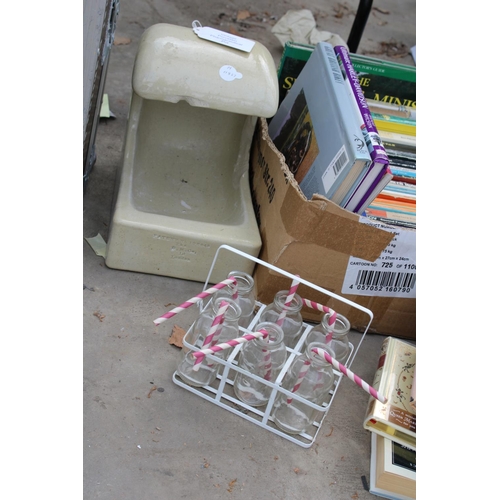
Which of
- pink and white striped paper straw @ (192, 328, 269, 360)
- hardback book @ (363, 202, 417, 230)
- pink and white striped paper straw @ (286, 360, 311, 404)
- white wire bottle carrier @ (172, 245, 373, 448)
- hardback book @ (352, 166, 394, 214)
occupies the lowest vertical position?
white wire bottle carrier @ (172, 245, 373, 448)

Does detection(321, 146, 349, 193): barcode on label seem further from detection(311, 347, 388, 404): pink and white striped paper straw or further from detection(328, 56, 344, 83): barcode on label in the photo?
detection(311, 347, 388, 404): pink and white striped paper straw

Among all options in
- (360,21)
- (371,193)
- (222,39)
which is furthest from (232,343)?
(360,21)

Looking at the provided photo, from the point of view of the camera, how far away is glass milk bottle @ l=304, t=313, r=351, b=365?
1.51m

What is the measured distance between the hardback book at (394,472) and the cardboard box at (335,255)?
1.44 ft

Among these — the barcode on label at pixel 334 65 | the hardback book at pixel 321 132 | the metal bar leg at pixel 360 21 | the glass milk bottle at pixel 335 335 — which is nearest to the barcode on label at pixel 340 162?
the hardback book at pixel 321 132

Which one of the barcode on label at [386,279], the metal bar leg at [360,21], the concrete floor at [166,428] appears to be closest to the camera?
the concrete floor at [166,428]

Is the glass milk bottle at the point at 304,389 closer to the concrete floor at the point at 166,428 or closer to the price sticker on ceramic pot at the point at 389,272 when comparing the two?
the concrete floor at the point at 166,428

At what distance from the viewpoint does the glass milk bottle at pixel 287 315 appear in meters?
1.58

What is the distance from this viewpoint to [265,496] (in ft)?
4.61

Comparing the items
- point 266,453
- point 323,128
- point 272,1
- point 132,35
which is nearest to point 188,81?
point 323,128

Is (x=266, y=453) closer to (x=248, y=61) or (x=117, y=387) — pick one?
(x=117, y=387)

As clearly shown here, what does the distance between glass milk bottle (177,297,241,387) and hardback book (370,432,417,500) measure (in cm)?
43

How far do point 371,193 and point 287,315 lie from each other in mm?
378

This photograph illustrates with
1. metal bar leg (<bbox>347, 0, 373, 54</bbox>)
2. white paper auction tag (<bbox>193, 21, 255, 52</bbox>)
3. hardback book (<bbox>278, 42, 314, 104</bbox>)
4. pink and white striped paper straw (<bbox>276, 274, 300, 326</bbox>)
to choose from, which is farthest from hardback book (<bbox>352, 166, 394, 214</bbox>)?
metal bar leg (<bbox>347, 0, 373, 54</bbox>)
